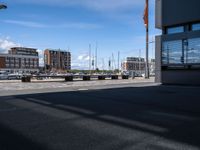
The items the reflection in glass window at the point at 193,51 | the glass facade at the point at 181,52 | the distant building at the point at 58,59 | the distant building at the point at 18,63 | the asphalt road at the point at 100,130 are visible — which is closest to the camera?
the asphalt road at the point at 100,130

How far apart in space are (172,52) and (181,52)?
44.5 inches

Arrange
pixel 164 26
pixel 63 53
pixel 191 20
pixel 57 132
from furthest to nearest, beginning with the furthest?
pixel 63 53 → pixel 164 26 → pixel 191 20 → pixel 57 132

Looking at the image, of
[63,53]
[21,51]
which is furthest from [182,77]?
[21,51]

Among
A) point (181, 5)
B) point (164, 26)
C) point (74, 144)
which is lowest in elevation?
point (74, 144)

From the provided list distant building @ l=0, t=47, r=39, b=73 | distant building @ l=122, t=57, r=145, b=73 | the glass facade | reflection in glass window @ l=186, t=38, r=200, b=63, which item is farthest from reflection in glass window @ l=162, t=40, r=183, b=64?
distant building @ l=122, t=57, r=145, b=73

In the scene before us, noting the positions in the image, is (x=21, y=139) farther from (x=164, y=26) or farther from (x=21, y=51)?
(x=21, y=51)

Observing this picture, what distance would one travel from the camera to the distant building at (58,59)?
146 metres

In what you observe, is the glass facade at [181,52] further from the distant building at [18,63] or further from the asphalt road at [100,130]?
the distant building at [18,63]

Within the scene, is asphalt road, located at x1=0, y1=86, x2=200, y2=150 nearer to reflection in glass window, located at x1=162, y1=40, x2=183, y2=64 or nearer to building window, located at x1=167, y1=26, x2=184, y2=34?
reflection in glass window, located at x1=162, y1=40, x2=183, y2=64

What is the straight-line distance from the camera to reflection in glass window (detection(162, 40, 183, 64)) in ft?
86.2

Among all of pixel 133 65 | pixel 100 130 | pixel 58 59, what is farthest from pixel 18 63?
pixel 100 130

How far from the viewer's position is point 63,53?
491 feet

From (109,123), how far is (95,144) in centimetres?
214

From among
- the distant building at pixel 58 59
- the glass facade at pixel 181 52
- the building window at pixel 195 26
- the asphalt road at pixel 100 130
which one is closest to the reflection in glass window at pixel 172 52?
the glass facade at pixel 181 52
